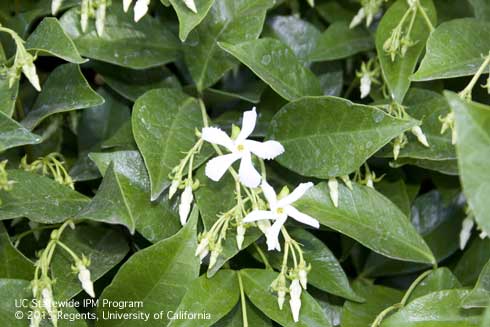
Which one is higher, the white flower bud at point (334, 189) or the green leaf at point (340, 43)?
the green leaf at point (340, 43)

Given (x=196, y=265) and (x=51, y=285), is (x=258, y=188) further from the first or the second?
(x=51, y=285)

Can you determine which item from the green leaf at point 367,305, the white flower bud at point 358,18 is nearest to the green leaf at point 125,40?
the white flower bud at point 358,18

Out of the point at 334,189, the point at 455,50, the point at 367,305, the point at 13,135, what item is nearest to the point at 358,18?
the point at 455,50

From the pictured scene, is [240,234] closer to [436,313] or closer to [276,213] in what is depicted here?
[276,213]

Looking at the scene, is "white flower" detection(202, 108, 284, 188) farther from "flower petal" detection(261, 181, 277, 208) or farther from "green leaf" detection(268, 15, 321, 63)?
"green leaf" detection(268, 15, 321, 63)

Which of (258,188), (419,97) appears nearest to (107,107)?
(258,188)

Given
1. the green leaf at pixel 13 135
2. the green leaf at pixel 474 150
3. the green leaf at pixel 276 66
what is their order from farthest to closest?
the green leaf at pixel 276 66 < the green leaf at pixel 13 135 < the green leaf at pixel 474 150

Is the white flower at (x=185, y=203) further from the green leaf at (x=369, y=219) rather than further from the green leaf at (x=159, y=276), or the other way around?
the green leaf at (x=369, y=219)
